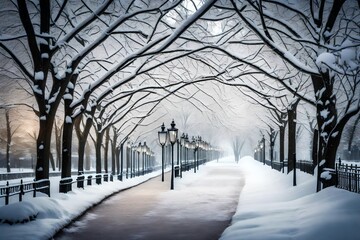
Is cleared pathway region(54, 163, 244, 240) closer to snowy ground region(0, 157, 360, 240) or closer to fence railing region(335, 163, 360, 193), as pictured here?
snowy ground region(0, 157, 360, 240)

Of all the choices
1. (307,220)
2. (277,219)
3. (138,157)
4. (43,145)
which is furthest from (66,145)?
(138,157)

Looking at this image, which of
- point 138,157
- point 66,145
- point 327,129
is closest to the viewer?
point 327,129

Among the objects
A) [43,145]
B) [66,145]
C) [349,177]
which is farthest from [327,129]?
[66,145]

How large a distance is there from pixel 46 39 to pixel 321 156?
34.0ft

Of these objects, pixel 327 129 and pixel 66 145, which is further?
pixel 66 145

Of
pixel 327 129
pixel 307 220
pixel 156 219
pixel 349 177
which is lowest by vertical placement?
pixel 156 219

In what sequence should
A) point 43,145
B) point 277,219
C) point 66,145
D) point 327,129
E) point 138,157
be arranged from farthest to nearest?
point 138,157 < point 66,145 < point 43,145 < point 327,129 < point 277,219

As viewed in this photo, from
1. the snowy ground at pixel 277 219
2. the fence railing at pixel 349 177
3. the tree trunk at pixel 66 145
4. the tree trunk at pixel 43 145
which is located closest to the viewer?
the snowy ground at pixel 277 219

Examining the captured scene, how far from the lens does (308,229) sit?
7.75 metres

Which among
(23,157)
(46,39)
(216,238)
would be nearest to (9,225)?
(216,238)

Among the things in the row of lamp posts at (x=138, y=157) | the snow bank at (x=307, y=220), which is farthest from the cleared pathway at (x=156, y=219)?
the row of lamp posts at (x=138, y=157)

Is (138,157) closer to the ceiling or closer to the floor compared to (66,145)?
closer to the floor

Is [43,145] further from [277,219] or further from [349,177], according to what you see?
[349,177]

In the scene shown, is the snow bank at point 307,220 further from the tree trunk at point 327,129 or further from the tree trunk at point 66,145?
the tree trunk at point 66,145
